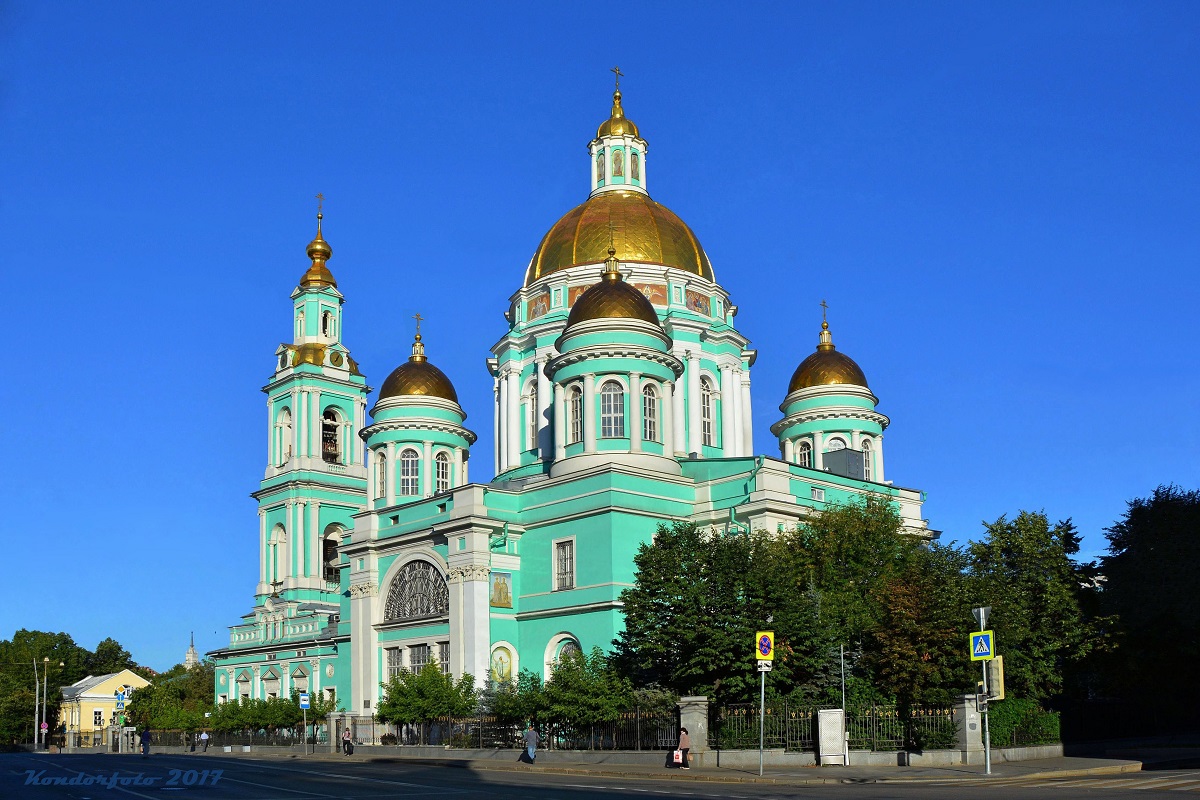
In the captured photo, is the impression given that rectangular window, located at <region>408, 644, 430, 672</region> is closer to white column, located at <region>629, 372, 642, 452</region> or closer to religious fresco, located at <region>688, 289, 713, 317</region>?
white column, located at <region>629, 372, 642, 452</region>

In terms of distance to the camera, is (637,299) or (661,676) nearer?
(661,676)

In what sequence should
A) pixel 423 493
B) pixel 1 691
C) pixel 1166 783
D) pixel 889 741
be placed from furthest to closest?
pixel 1 691 < pixel 423 493 < pixel 889 741 < pixel 1166 783

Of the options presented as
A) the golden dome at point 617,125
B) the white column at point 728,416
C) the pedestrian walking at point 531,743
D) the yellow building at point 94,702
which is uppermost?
the golden dome at point 617,125

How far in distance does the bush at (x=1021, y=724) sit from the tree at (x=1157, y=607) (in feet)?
22.2

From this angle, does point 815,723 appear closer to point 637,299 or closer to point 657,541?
point 657,541

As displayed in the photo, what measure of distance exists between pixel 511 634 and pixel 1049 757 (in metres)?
19.1

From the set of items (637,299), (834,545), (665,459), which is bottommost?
(834,545)

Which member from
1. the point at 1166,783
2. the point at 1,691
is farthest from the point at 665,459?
the point at 1,691

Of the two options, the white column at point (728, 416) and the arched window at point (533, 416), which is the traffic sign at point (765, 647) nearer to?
the white column at point (728, 416)

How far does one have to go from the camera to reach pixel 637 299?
46.3 m

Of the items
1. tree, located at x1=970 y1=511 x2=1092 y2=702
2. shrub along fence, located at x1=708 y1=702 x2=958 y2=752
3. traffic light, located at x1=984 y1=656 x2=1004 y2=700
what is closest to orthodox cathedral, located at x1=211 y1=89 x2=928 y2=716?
tree, located at x1=970 y1=511 x2=1092 y2=702

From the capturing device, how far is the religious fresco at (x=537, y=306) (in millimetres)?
55312

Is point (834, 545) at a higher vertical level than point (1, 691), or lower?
higher

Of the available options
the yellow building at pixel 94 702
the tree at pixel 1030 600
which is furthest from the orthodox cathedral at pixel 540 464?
the yellow building at pixel 94 702
